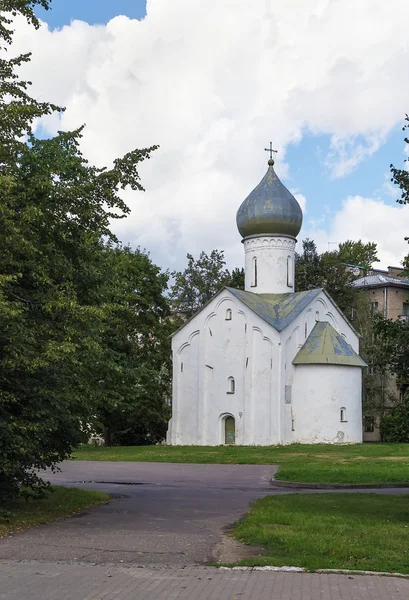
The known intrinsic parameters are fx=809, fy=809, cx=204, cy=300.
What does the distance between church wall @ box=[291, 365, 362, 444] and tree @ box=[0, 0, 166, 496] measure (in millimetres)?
28410

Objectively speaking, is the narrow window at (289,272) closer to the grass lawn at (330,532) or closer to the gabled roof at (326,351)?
the gabled roof at (326,351)

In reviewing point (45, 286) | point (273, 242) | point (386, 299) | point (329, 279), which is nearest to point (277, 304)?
point (273, 242)

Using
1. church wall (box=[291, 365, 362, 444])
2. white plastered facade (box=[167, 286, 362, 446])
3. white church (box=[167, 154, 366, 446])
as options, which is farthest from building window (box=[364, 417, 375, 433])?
church wall (box=[291, 365, 362, 444])

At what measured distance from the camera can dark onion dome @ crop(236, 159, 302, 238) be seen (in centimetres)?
4622

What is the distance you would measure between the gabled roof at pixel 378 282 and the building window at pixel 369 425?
30.9ft

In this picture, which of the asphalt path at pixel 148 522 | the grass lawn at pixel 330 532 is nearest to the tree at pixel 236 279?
the asphalt path at pixel 148 522

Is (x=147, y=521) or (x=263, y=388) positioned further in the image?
(x=263, y=388)

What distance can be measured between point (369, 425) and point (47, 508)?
44.4 meters

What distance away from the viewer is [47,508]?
14.8 metres

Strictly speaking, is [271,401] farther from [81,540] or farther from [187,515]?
[81,540]

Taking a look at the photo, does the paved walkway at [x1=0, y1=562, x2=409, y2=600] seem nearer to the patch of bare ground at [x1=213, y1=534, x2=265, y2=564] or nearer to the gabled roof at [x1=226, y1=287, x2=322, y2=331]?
the patch of bare ground at [x1=213, y1=534, x2=265, y2=564]

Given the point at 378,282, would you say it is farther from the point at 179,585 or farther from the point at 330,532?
the point at 179,585

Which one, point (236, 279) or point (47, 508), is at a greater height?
point (236, 279)

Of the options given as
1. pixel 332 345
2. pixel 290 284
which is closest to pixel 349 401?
pixel 332 345
